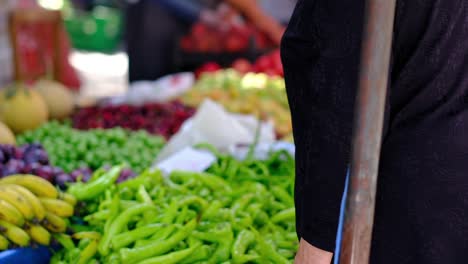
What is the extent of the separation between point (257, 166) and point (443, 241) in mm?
1943

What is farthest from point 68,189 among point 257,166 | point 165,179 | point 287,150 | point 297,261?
point 297,261

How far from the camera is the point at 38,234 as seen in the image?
262 cm

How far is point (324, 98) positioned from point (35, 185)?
1.75m

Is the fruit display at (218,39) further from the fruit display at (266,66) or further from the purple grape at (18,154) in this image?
the purple grape at (18,154)

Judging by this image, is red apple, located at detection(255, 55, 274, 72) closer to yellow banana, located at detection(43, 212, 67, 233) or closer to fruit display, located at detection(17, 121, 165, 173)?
fruit display, located at detection(17, 121, 165, 173)

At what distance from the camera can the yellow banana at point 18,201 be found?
257 cm

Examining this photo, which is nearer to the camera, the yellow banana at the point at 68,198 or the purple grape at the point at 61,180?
the yellow banana at the point at 68,198

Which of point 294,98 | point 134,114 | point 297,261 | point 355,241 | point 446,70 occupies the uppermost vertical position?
point 446,70

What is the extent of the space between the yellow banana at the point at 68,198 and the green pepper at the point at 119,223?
0.27 m

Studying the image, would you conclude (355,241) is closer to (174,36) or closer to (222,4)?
(174,36)

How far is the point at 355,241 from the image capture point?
4.49ft

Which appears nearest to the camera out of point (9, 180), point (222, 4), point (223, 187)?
point (9, 180)

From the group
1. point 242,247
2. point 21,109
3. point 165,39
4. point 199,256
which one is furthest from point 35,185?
point 165,39

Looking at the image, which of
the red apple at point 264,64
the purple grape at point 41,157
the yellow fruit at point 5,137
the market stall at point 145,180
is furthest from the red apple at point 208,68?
the purple grape at point 41,157
